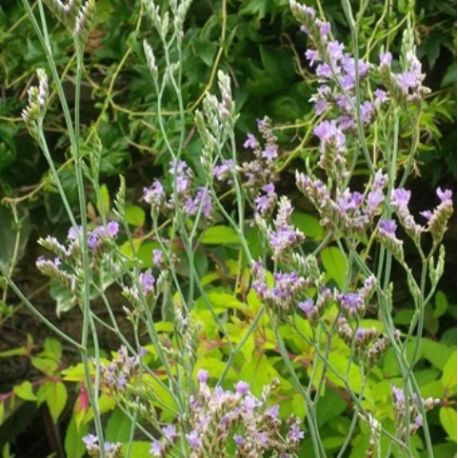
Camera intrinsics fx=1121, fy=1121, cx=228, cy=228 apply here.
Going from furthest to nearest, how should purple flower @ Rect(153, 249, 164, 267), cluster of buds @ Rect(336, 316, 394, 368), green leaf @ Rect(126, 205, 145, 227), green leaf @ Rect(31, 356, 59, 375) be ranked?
green leaf @ Rect(31, 356, 59, 375) < green leaf @ Rect(126, 205, 145, 227) < purple flower @ Rect(153, 249, 164, 267) < cluster of buds @ Rect(336, 316, 394, 368)

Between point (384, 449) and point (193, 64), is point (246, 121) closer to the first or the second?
point (193, 64)

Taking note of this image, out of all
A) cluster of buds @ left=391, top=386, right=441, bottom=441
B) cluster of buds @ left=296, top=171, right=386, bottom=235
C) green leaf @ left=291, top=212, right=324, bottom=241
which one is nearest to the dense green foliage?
green leaf @ left=291, top=212, right=324, bottom=241

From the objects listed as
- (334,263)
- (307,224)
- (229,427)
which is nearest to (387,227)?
(229,427)

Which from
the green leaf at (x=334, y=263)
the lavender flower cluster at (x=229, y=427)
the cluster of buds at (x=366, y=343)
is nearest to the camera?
the lavender flower cluster at (x=229, y=427)

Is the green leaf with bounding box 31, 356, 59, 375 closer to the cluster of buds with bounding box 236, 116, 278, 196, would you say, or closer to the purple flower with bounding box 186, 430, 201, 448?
the cluster of buds with bounding box 236, 116, 278, 196

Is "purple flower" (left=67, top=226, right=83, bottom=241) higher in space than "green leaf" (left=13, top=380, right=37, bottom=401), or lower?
higher

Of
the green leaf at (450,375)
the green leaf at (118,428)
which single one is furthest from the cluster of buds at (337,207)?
the green leaf at (118,428)

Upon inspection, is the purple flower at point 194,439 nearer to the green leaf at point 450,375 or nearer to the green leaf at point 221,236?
the green leaf at point 450,375
